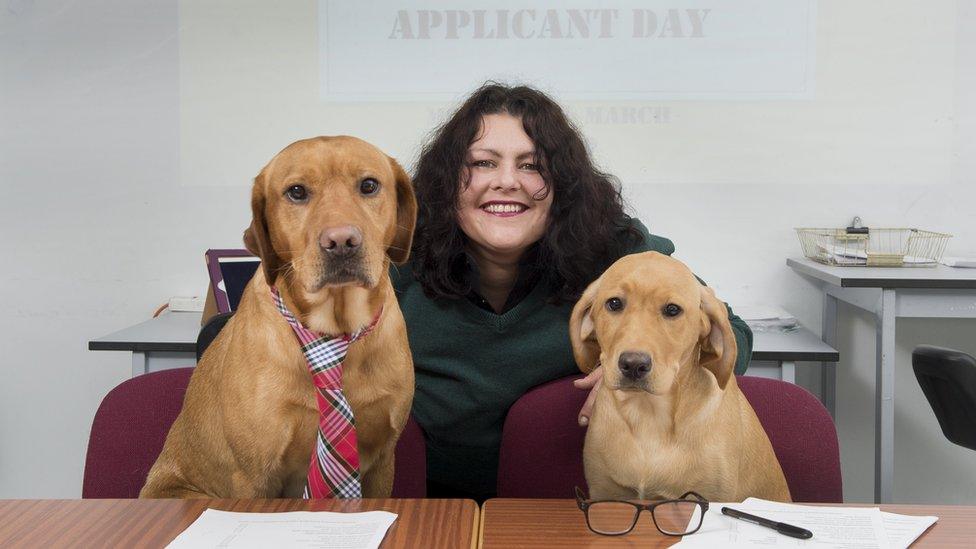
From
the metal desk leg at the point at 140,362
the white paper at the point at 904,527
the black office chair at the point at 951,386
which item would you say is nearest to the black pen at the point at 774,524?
the white paper at the point at 904,527

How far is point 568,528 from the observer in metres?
1.15

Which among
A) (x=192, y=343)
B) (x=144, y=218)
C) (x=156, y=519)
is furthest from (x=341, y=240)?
(x=144, y=218)

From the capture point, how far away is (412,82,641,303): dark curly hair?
2088 mm

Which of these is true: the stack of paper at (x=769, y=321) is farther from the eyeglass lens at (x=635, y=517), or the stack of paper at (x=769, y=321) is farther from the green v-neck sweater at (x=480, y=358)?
the eyeglass lens at (x=635, y=517)

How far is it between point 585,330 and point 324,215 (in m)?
0.54

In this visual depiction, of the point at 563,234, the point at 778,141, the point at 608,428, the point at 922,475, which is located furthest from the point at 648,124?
the point at 608,428

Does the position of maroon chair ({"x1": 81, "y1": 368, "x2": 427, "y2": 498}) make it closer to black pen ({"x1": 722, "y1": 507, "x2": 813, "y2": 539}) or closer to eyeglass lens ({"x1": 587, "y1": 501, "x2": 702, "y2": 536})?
eyeglass lens ({"x1": 587, "y1": 501, "x2": 702, "y2": 536})

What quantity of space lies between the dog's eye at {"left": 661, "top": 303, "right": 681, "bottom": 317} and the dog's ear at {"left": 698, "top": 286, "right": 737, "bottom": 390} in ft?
0.21

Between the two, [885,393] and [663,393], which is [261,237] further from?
[885,393]

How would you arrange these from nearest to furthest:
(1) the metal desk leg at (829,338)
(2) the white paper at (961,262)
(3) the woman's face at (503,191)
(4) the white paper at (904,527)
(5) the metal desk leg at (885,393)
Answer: (4) the white paper at (904,527), (3) the woman's face at (503,191), (5) the metal desk leg at (885,393), (2) the white paper at (961,262), (1) the metal desk leg at (829,338)

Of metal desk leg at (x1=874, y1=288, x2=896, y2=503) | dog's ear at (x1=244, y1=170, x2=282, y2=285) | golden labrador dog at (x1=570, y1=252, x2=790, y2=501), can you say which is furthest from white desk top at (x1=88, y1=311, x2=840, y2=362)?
dog's ear at (x1=244, y1=170, x2=282, y2=285)

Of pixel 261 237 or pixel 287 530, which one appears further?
pixel 261 237

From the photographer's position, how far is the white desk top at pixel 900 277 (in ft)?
9.27

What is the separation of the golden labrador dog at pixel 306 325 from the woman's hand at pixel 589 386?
436 mm
